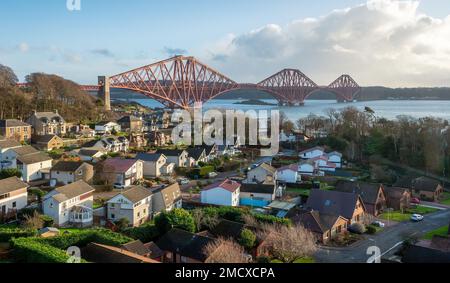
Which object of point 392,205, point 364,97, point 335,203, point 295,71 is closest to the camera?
point 335,203

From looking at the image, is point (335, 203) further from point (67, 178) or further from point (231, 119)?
point (231, 119)

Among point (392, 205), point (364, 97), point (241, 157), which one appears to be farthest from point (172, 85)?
point (364, 97)

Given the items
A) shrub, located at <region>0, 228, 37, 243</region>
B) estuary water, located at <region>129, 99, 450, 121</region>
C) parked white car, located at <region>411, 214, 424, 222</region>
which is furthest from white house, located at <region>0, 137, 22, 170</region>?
estuary water, located at <region>129, 99, 450, 121</region>

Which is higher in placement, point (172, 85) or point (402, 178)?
point (172, 85)

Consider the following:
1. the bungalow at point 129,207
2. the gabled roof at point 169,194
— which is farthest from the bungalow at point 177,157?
the bungalow at point 129,207

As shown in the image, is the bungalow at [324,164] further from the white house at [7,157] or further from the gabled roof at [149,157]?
the white house at [7,157]

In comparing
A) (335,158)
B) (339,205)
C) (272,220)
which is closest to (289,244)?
(272,220)
